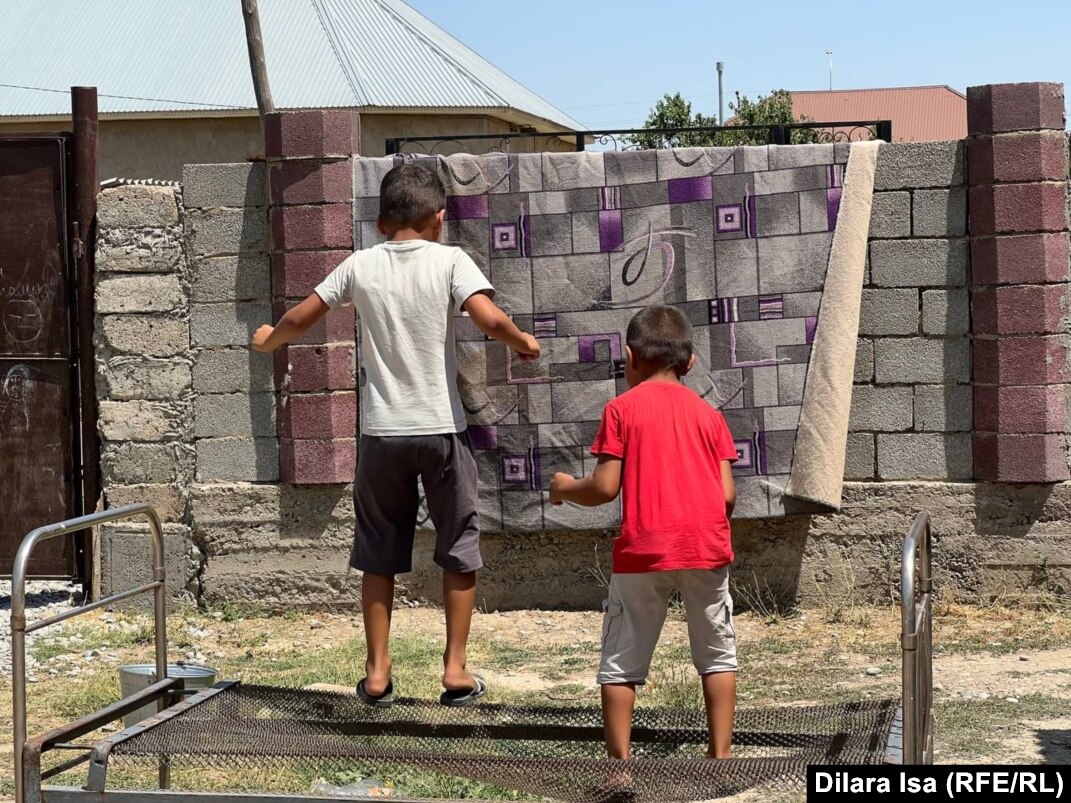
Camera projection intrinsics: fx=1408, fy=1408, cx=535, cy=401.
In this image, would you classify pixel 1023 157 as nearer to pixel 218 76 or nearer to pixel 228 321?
pixel 228 321

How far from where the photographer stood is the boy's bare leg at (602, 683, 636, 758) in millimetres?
4113

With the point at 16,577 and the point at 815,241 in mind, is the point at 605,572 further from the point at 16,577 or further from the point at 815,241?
the point at 16,577

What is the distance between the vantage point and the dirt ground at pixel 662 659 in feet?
19.1

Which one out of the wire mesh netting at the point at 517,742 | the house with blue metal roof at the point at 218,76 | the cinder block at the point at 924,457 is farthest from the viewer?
the house with blue metal roof at the point at 218,76

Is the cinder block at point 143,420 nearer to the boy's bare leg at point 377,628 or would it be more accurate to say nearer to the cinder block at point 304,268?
the cinder block at point 304,268

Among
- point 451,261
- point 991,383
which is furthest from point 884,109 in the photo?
point 451,261

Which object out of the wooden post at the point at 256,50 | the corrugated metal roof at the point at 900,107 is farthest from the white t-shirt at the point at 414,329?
the corrugated metal roof at the point at 900,107

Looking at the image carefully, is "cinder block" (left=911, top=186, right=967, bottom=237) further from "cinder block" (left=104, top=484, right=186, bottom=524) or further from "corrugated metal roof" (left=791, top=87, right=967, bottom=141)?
"corrugated metal roof" (left=791, top=87, right=967, bottom=141)

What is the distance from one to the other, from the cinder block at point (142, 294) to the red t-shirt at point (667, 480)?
4.37m

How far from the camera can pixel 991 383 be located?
7.33 meters

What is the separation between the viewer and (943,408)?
7457mm

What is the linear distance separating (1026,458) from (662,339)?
3.76 meters

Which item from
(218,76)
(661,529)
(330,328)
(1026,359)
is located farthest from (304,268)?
(218,76)

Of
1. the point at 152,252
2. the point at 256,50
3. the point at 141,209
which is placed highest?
the point at 256,50
